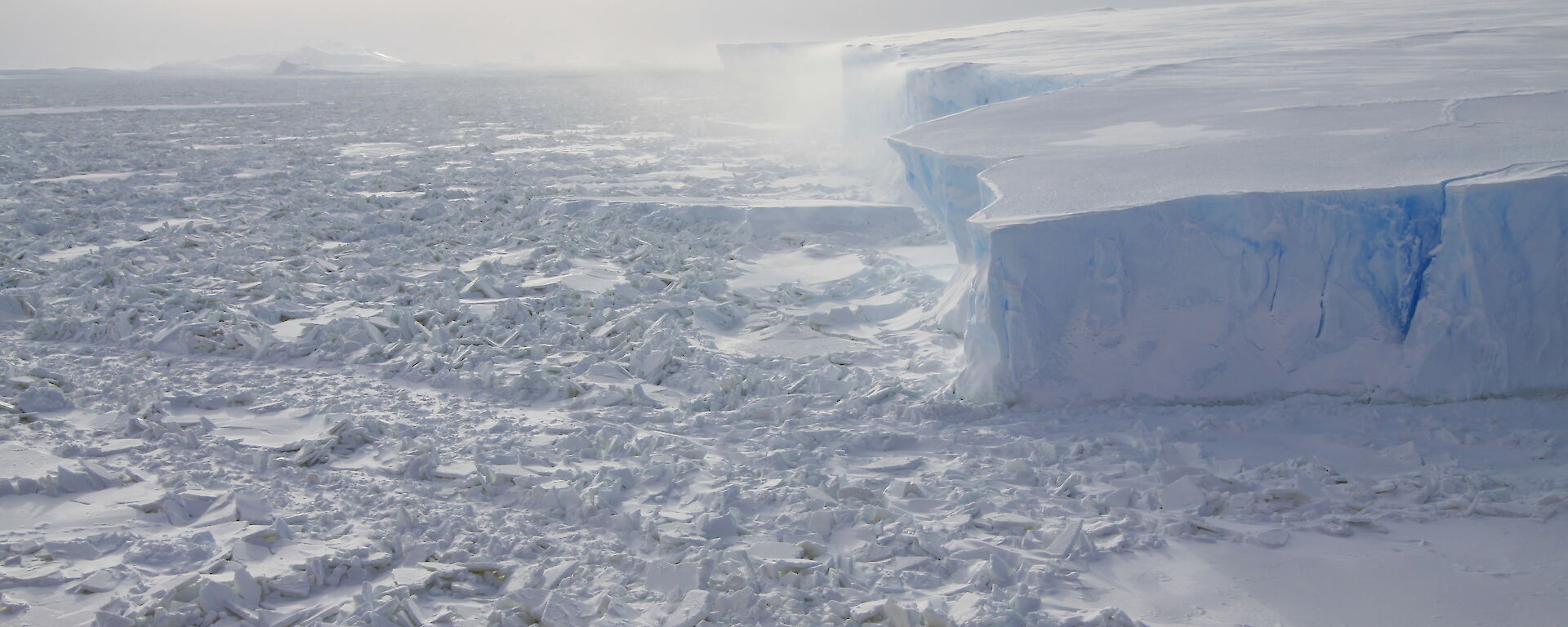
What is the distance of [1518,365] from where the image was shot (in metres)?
2.72

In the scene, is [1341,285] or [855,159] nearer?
[1341,285]

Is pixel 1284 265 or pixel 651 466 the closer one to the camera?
pixel 651 466

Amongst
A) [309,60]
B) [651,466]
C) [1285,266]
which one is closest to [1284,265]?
[1285,266]

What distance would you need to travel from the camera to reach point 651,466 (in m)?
2.59

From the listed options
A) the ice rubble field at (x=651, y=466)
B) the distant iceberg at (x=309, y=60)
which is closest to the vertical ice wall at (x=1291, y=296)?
the ice rubble field at (x=651, y=466)

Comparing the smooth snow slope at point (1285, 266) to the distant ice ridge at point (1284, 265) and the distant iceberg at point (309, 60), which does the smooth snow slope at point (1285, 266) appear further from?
the distant iceberg at point (309, 60)

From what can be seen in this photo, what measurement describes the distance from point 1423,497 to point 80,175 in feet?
29.8

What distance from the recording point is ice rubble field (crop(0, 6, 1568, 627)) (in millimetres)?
1965

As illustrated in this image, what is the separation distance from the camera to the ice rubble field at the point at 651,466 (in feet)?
6.45

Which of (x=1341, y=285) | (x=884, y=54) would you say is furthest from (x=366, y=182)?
(x=1341, y=285)

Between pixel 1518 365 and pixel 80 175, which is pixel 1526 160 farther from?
pixel 80 175

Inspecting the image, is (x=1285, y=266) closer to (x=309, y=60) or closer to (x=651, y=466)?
(x=651, y=466)

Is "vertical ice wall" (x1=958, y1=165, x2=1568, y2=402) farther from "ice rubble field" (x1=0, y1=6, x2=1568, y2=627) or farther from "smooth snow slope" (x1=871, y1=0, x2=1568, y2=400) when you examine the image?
"ice rubble field" (x1=0, y1=6, x2=1568, y2=627)

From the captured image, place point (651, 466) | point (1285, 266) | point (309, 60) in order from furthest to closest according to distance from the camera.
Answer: point (309, 60) < point (1285, 266) < point (651, 466)
